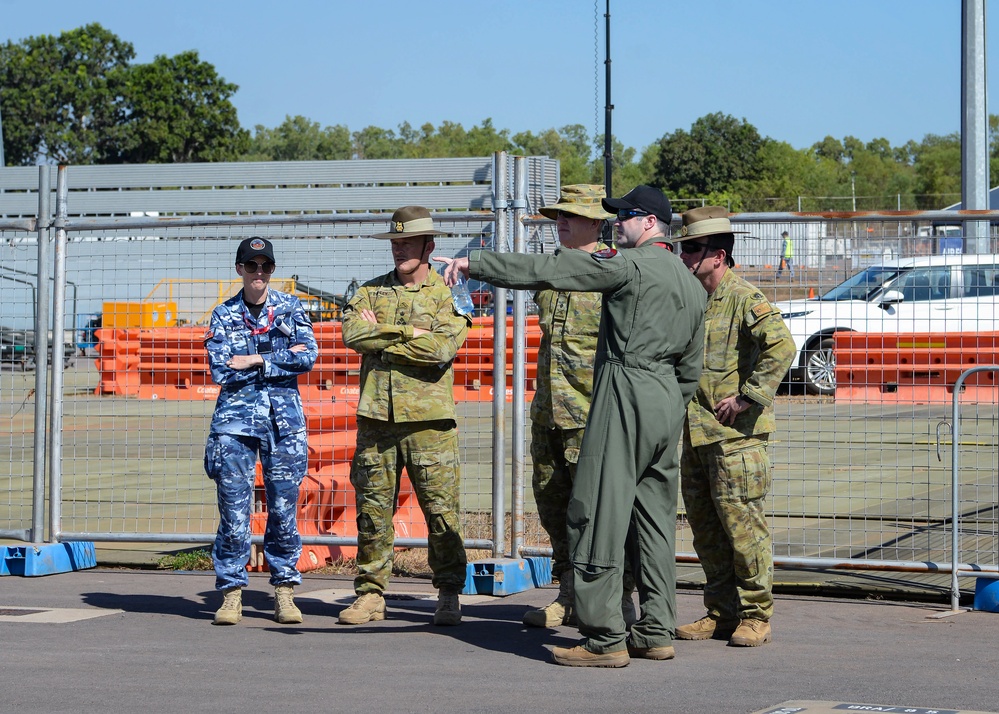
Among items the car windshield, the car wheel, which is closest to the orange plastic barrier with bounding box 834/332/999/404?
the car wheel

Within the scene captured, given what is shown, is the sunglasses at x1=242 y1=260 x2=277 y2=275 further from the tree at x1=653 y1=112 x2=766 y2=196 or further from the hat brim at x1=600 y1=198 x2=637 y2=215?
the tree at x1=653 y1=112 x2=766 y2=196

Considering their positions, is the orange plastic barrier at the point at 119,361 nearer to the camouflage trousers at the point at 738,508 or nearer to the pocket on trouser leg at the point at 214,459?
the pocket on trouser leg at the point at 214,459

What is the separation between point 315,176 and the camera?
44.9 m

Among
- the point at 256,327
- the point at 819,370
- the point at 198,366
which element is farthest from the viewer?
the point at 198,366

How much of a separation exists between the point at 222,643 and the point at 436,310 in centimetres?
195

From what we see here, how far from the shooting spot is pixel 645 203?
18.0 feet

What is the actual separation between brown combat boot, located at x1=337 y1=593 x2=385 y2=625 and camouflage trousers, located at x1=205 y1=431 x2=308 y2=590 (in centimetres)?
33

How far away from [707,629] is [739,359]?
133cm

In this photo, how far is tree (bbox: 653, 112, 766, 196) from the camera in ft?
259

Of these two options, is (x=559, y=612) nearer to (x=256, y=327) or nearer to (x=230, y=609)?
(x=230, y=609)

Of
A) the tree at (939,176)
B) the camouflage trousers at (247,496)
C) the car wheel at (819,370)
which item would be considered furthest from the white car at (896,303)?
the tree at (939,176)

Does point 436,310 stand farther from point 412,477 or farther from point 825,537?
point 825,537

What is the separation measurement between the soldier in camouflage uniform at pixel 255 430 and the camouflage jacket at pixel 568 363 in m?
1.24

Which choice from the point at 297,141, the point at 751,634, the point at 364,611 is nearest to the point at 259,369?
the point at 364,611
